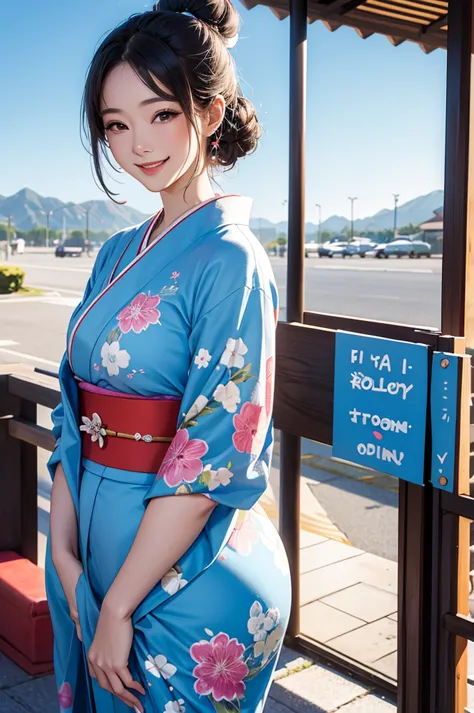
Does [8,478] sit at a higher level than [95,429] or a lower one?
lower

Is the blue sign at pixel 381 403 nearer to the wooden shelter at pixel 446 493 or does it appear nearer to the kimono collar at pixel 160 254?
the wooden shelter at pixel 446 493

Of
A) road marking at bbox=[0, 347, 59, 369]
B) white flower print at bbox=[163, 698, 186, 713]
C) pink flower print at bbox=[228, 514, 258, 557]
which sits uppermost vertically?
pink flower print at bbox=[228, 514, 258, 557]

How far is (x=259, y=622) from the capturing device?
1254mm

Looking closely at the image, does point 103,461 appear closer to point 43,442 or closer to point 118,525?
point 118,525

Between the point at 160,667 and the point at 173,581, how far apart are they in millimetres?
135

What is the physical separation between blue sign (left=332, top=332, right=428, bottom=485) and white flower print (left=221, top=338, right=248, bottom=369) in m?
0.73

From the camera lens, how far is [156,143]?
1287 millimetres

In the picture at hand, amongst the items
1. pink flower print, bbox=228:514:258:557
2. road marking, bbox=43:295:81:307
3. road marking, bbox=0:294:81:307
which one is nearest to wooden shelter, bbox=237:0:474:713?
Result: pink flower print, bbox=228:514:258:557

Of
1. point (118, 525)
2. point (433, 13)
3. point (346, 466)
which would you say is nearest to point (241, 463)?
point (118, 525)

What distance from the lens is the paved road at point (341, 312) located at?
4.55 meters

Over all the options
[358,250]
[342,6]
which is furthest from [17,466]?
[358,250]

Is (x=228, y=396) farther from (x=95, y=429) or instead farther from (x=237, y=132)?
(x=237, y=132)

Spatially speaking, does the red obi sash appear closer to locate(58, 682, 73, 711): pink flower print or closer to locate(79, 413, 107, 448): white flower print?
locate(79, 413, 107, 448): white flower print

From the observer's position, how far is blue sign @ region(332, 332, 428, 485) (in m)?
1.82
